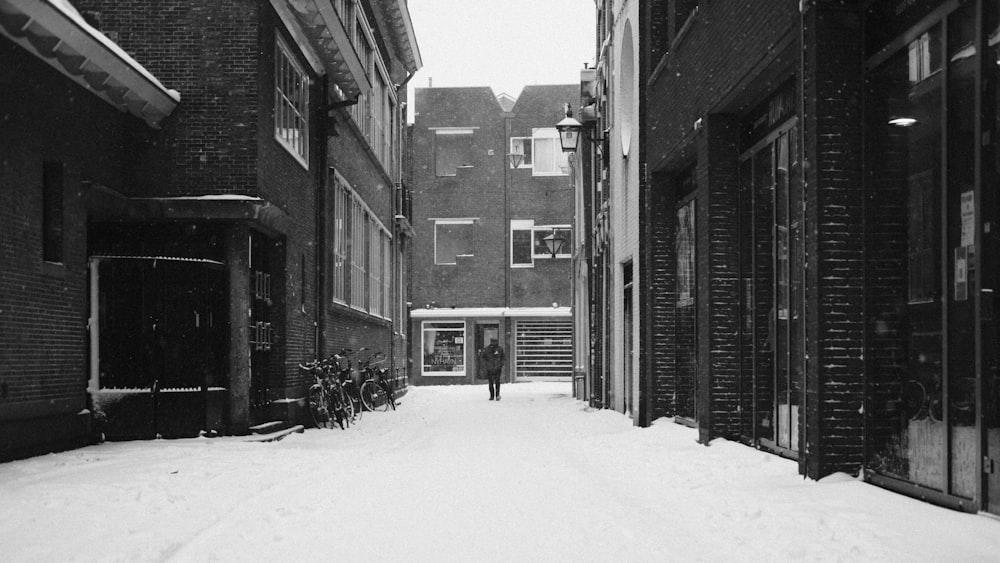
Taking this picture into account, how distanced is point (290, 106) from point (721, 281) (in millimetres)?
7453

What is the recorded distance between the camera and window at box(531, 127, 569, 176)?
4209cm

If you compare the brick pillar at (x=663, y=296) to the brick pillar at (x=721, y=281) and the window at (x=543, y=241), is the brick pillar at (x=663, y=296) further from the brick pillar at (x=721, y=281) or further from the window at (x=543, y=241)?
the window at (x=543, y=241)

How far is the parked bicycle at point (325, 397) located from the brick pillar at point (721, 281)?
6.64m

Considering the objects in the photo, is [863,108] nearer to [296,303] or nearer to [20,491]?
[20,491]

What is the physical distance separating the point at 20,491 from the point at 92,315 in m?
4.53

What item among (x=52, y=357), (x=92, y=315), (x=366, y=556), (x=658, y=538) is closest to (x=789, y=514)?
(x=658, y=538)

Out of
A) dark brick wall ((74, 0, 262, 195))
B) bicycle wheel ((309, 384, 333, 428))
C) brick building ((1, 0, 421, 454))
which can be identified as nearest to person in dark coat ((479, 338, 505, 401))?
bicycle wheel ((309, 384, 333, 428))

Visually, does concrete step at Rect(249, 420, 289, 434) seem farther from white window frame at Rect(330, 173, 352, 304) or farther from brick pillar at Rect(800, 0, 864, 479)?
brick pillar at Rect(800, 0, 864, 479)

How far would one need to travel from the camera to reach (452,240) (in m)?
42.0

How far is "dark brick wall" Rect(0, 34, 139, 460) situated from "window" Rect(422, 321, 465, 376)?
29.0 m

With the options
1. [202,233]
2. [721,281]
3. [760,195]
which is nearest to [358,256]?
[202,233]

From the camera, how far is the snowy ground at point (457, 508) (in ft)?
18.2

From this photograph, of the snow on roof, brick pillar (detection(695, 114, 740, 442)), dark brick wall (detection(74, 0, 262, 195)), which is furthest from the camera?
dark brick wall (detection(74, 0, 262, 195))

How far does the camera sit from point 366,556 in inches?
218
